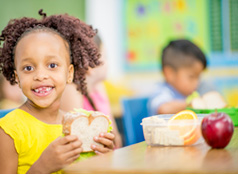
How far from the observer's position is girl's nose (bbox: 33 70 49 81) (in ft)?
5.63

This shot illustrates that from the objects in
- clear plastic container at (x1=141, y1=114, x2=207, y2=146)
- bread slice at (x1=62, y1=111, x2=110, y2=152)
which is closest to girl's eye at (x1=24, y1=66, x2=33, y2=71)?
bread slice at (x1=62, y1=111, x2=110, y2=152)

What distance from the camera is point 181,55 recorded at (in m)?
3.48

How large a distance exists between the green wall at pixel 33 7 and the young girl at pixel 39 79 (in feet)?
15.7

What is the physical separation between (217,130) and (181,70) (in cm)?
221

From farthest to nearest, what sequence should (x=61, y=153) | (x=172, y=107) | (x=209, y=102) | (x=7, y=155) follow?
(x=172, y=107)
(x=209, y=102)
(x=7, y=155)
(x=61, y=153)

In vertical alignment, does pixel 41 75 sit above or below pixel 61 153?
above

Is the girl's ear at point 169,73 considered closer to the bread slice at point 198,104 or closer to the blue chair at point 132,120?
the blue chair at point 132,120

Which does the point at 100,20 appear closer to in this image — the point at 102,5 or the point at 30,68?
the point at 102,5

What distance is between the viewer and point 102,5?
651 cm

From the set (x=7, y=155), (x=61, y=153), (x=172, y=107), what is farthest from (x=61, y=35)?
(x=172, y=107)

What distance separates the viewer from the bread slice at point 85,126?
1407 millimetres

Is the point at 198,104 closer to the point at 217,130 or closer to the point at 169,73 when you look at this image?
the point at 217,130

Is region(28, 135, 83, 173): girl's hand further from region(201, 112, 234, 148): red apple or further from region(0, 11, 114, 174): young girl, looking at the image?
region(201, 112, 234, 148): red apple

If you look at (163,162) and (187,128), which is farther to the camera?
(187,128)
